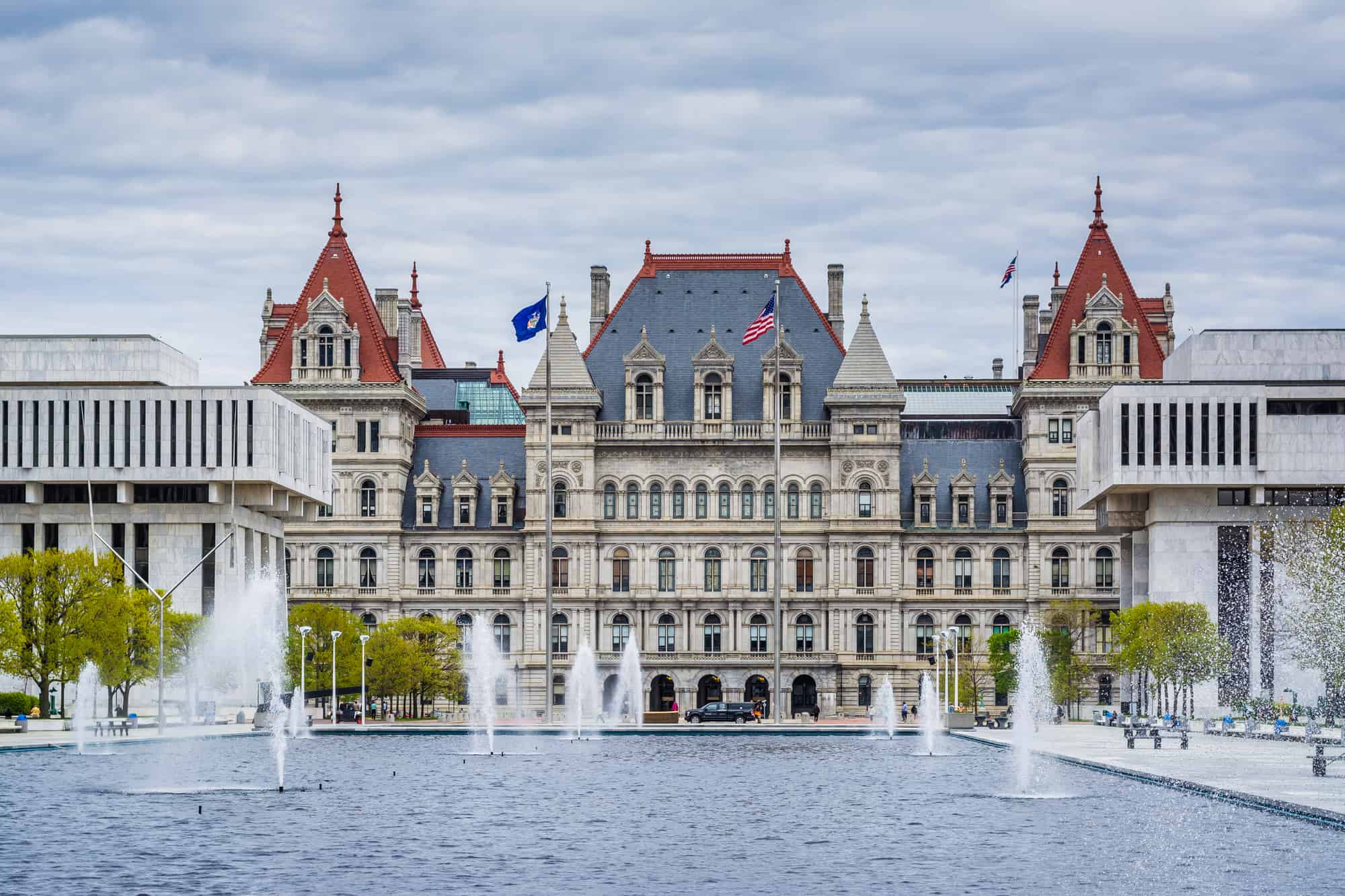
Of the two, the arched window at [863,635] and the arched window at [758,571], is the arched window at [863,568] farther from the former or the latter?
the arched window at [758,571]

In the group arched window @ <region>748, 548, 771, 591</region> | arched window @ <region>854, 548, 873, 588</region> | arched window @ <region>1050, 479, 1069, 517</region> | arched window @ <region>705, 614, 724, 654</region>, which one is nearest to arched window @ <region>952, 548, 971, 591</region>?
arched window @ <region>854, 548, 873, 588</region>

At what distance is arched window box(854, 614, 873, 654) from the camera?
130250 mm

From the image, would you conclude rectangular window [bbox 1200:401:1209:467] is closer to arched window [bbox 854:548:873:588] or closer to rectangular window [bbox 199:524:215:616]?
arched window [bbox 854:548:873:588]

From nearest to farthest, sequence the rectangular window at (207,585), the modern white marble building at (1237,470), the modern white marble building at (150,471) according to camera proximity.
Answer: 1. the modern white marble building at (1237,470)
2. the modern white marble building at (150,471)
3. the rectangular window at (207,585)

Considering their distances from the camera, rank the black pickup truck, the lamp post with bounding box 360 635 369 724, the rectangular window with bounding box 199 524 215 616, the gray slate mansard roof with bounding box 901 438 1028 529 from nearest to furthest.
A: the lamp post with bounding box 360 635 369 724, the rectangular window with bounding box 199 524 215 616, the black pickup truck, the gray slate mansard roof with bounding box 901 438 1028 529

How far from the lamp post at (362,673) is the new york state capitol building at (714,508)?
14.8 metres

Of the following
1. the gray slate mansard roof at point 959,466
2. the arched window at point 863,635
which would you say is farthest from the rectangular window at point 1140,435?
the arched window at point 863,635

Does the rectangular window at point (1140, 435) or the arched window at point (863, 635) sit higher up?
the rectangular window at point (1140, 435)

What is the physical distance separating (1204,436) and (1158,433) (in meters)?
2.34

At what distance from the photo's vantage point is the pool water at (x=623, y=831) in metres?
35.7

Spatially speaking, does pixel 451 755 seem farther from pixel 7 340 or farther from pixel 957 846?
pixel 7 340

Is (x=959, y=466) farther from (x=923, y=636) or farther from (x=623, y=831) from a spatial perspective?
(x=623, y=831)

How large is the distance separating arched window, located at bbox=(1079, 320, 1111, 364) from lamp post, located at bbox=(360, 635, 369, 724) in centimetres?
4813

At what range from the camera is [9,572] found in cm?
9138
